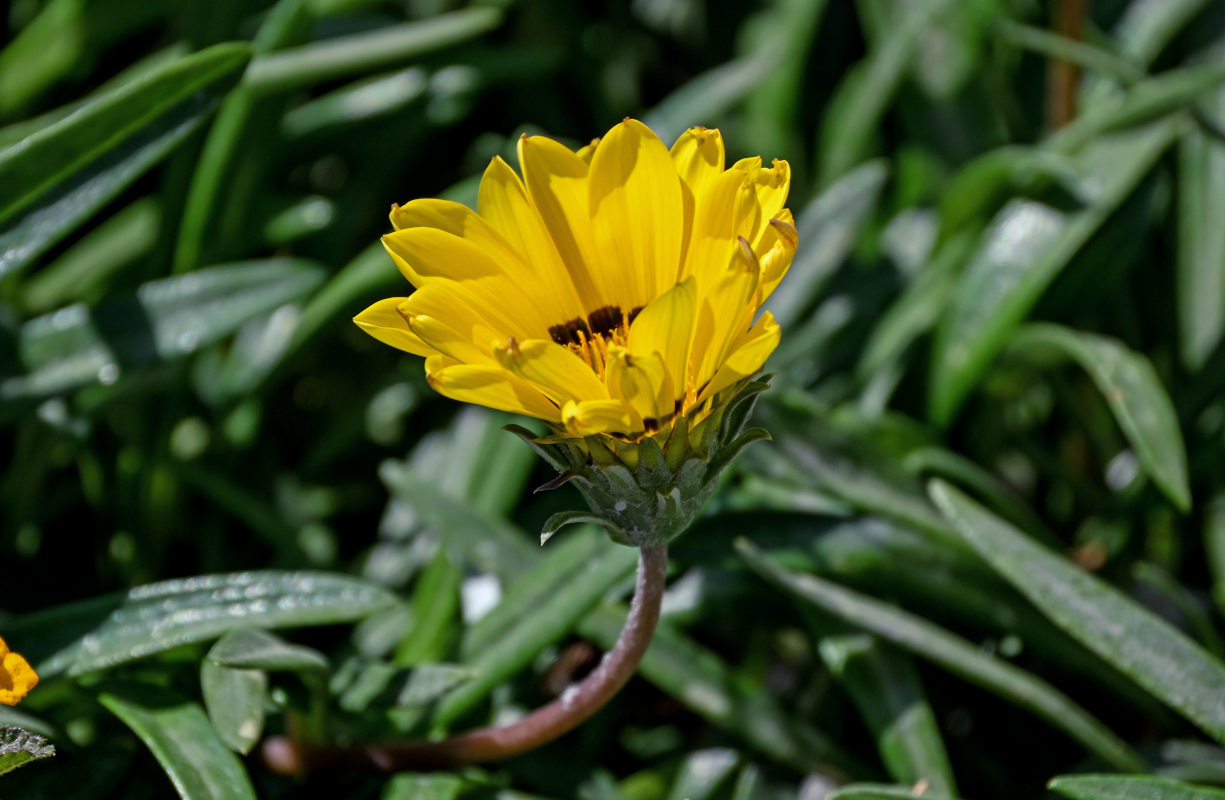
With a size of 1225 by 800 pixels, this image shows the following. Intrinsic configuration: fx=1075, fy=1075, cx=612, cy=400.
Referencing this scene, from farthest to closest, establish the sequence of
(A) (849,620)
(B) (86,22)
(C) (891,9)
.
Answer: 1. (C) (891,9)
2. (B) (86,22)
3. (A) (849,620)

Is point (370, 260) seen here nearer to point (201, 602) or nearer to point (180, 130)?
point (180, 130)

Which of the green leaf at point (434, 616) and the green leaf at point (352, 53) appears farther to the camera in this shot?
the green leaf at point (352, 53)

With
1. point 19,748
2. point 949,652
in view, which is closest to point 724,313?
point 949,652

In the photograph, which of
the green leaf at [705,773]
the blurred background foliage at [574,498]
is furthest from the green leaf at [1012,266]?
the green leaf at [705,773]

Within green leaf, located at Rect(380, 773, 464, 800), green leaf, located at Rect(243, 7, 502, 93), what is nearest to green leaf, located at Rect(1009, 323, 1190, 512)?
green leaf, located at Rect(380, 773, 464, 800)

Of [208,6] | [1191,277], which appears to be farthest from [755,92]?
[208,6]

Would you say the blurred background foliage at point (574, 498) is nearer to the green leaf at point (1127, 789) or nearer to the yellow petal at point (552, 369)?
the green leaf at point (1127, 789)
